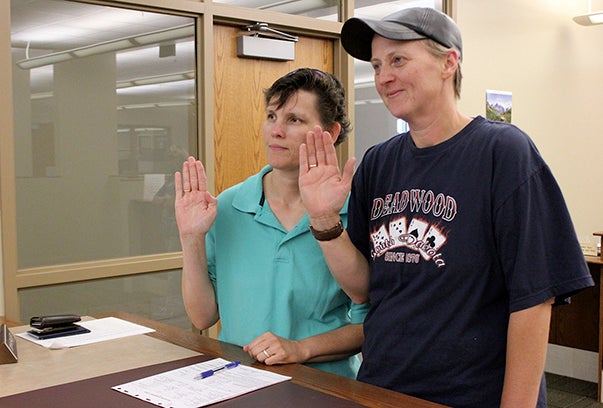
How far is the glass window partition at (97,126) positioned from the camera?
312cm

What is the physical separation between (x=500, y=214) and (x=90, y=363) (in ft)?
3.16

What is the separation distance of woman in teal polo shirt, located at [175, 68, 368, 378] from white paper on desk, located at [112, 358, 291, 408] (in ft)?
0.91

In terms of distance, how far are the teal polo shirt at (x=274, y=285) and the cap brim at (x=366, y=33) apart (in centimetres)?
42

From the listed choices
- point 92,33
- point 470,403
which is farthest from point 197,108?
point 470,403

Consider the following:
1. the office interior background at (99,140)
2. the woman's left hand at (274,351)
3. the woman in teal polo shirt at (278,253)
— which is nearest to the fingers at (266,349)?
the woman's left hand at (274,351)

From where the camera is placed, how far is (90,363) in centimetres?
161

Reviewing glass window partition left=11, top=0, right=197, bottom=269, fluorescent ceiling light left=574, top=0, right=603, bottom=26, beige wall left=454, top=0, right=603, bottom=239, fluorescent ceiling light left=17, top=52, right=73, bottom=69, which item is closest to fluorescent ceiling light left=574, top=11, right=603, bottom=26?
fluorescent ceiling light left=574, top=0, right=603, bottom=26

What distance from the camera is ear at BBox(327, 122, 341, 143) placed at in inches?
76.4

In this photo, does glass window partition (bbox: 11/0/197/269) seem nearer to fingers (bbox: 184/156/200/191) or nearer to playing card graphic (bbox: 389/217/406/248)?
fingers (bbox: 184/156/200/191)

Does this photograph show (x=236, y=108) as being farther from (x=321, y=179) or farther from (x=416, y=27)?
(x=416, y=27)

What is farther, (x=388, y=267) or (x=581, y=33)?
(x=581, y=33)

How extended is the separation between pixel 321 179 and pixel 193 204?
1.25 feet

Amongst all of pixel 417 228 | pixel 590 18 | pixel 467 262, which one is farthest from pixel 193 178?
pixel 590 18

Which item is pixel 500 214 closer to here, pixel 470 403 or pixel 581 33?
pixel 470 403
